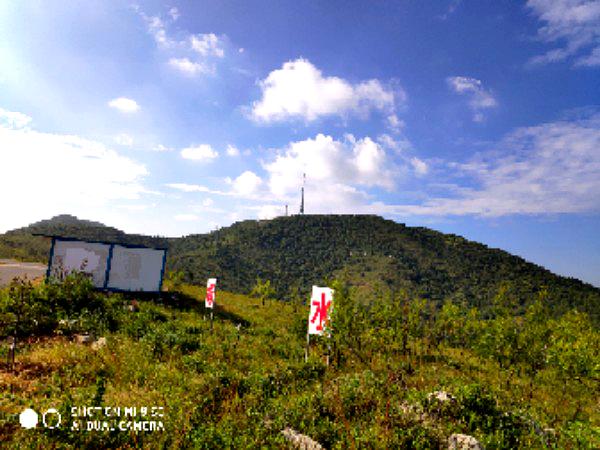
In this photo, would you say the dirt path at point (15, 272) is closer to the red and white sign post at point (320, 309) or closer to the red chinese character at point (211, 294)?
the red chinese character at point (211, 294)

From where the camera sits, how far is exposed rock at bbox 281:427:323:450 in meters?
5.51

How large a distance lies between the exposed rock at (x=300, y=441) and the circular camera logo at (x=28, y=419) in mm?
4135

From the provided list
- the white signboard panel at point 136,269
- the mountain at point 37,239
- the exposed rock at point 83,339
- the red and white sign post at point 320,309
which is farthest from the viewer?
the mountain at point 37,239

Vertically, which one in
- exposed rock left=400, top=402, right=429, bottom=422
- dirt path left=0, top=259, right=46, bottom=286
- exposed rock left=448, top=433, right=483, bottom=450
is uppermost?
dirt path left=0, top=259, right=46, bottom=286

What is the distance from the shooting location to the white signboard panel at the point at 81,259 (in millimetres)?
20391

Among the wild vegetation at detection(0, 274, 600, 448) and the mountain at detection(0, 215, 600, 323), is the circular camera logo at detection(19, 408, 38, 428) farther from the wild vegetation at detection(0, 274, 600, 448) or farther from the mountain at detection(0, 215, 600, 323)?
the mountain at detection(0, 215, 600, 323)

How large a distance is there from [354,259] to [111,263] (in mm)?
141206

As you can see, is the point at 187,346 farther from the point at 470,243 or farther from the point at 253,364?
the point at 470,243

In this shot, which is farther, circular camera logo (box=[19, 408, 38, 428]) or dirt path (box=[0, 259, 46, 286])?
dirt path (box=[0, 259, 46, 286])

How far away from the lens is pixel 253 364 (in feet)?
36.9

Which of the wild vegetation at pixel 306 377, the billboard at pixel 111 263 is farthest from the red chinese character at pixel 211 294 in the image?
the billboard at pixel 111 263

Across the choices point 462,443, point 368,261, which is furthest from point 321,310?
point 368,261

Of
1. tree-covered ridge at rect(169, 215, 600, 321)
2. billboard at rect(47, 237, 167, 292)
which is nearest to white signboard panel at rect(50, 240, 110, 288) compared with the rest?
billboard at rect(47, 237, 167, 292)

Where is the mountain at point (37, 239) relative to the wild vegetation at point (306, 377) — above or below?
above
